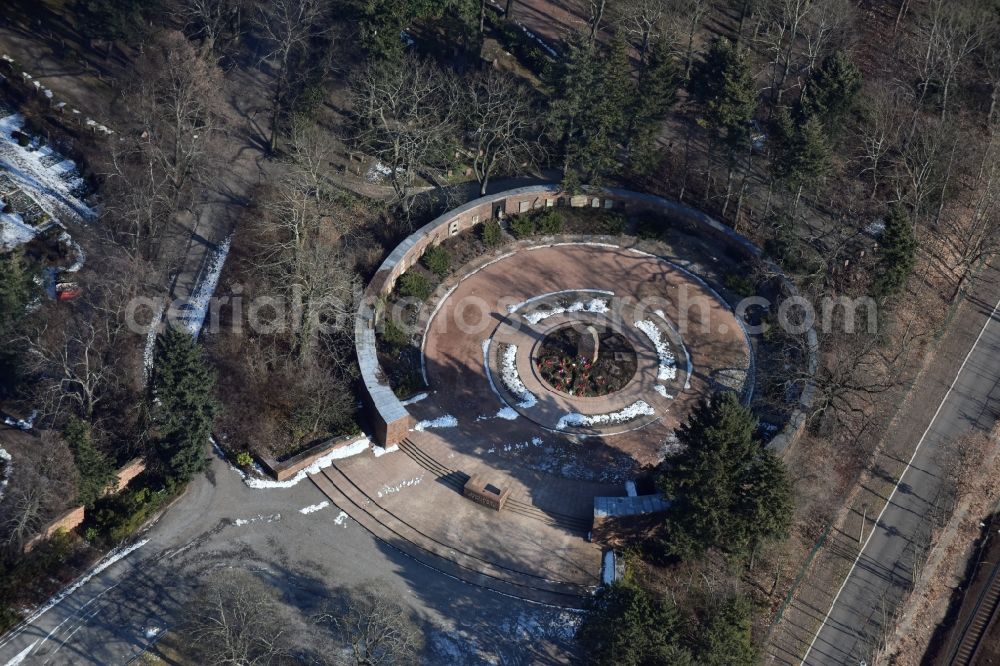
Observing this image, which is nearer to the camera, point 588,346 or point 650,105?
point 588,346

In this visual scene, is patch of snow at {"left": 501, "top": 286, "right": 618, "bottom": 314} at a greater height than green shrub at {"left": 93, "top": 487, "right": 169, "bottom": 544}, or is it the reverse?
patch of snow at {"left": 501, "top": 286, "right": 618, "bottom": 314}

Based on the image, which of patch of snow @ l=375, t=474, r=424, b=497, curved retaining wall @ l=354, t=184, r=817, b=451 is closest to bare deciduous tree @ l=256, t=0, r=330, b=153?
curved retaining wall @ l=354, t=184, r=817, b=451

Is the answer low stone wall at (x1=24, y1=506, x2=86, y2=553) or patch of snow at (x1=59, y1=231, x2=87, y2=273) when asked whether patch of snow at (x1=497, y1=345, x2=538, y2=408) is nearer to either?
low stone wall at (x1=24, y1=506, x2=86, y2=553)

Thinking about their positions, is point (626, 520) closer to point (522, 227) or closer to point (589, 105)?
point (522, 227)

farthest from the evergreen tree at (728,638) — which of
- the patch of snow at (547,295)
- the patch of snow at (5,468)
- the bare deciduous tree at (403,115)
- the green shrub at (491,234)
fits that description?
the patch of snow at (5,468)

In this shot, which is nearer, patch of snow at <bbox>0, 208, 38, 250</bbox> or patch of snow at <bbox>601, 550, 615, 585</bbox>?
patch of snow at <bbox>601, 550, 615, 585</bbox>

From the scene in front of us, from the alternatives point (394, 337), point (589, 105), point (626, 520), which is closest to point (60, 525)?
point (394, 337)

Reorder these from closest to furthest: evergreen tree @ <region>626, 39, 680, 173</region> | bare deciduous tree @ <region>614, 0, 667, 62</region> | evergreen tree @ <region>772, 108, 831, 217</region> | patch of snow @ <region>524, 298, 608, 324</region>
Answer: evergreen tree @ <region>772, 108, 831, 217</region>
patch of snow @ <region>524, 298, 608, 324</region>
evergreen tree @ <region>626, 39, 680, 173</region>
bare deciduous tree @ <region>614, 0, 667, 62</region>
